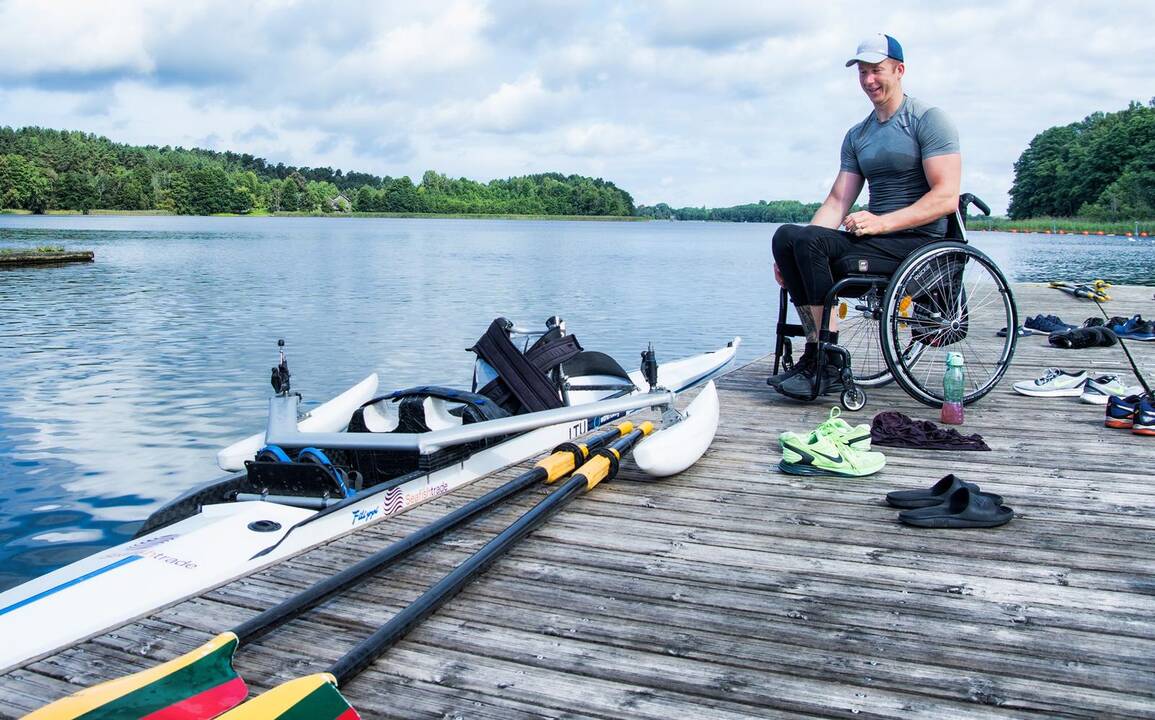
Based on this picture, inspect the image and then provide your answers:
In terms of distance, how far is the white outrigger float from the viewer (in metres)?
3.04

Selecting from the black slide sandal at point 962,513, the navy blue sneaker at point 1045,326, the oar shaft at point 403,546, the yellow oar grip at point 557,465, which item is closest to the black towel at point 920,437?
the black slide sandal at point 962,513

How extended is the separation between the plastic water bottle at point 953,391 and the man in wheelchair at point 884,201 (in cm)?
74

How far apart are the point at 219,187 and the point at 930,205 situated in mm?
155081

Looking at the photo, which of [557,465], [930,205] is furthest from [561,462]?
[930,205]

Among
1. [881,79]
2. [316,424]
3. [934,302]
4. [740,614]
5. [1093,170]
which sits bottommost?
[740,614]

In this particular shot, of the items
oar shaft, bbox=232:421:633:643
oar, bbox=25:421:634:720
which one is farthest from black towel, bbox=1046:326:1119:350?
oar, bbox=25:421:634:720

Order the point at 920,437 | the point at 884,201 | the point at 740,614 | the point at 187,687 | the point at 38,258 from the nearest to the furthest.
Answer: the point at 187,687
the point at 740,614
the point at 920,437
the point at 884,201
the point at 38,258

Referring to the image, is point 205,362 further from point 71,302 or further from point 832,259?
point 832,259

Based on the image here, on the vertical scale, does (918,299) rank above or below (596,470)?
above

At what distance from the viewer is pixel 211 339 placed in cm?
1688

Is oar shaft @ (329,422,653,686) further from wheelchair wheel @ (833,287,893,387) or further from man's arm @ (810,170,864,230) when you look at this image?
man's arm @ (810,170,864,230)

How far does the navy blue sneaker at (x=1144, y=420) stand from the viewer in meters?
5.36

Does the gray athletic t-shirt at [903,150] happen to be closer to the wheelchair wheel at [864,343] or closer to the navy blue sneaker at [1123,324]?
the wheelchair wheel at [864,343]

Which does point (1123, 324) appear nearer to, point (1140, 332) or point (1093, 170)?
point (1140, 332)
